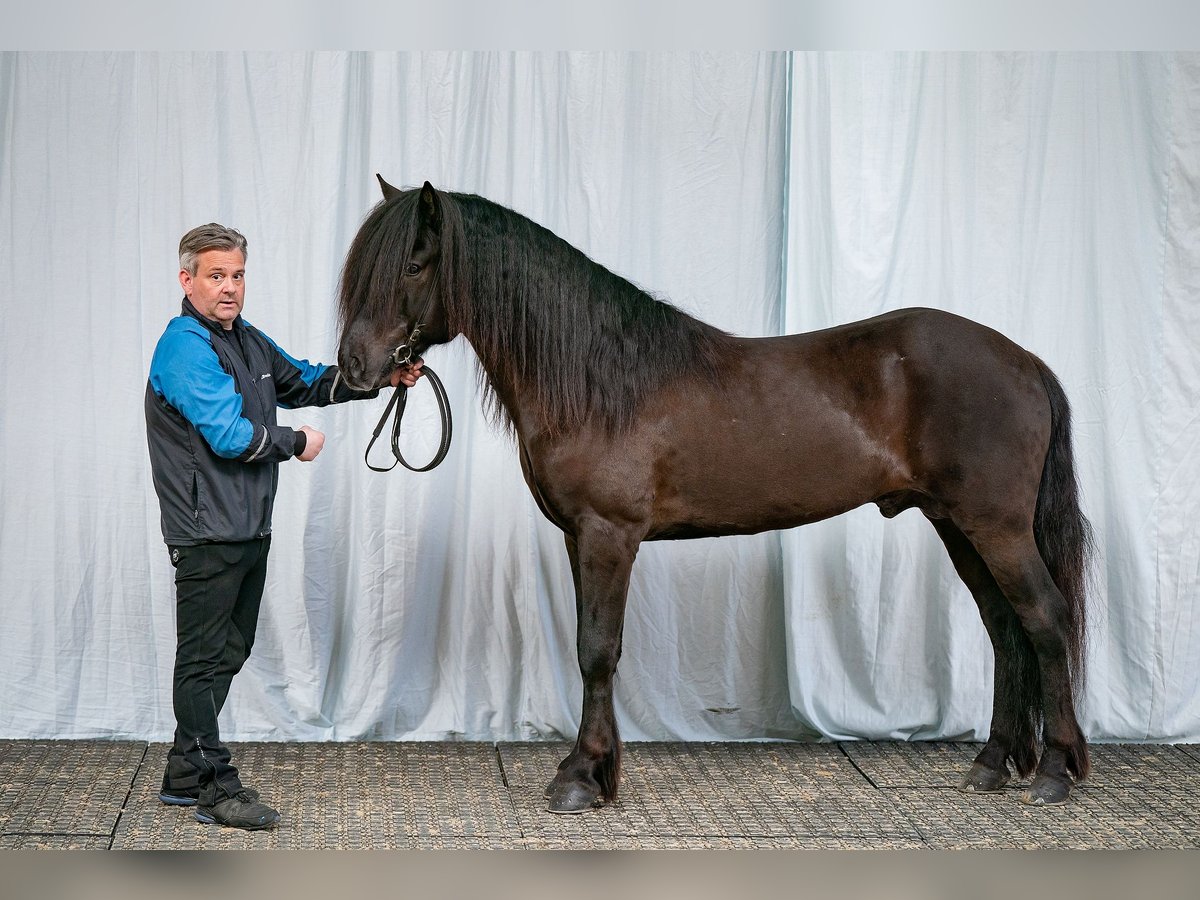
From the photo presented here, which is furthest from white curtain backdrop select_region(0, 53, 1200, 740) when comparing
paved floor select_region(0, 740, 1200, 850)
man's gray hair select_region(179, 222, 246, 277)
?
man's gray hair select_region(179, 222, 246, 277)

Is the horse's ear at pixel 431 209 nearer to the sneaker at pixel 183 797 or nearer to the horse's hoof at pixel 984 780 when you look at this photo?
the sneaker at pixel 183 797

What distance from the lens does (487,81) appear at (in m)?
3.98

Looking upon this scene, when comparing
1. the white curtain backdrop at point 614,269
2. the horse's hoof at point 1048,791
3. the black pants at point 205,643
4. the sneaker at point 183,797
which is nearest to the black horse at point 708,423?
the horse's hoof at point 1048,791

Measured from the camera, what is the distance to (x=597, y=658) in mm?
3180

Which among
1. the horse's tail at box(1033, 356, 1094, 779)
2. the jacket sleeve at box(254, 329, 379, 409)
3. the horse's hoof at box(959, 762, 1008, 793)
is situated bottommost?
the horse's hoof at box(959, 762, 1008, 793)

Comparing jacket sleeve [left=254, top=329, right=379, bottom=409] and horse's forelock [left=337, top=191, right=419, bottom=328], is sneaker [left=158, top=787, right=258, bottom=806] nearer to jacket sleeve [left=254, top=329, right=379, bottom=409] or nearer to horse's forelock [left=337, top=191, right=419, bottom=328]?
jacket sleeve [left=254, top=329, right=379, bottom=409]

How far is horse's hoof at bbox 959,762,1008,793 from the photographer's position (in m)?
3.44

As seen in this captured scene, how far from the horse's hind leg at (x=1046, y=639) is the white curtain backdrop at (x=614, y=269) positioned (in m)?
0.76

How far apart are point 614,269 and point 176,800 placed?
6.92 feet

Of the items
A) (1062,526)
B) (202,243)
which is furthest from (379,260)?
(1062,526)

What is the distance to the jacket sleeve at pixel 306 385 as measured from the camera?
325cm

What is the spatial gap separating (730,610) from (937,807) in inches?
42.3

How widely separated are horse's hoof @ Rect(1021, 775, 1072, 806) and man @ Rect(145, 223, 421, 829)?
203cm

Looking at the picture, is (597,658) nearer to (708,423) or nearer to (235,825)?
(708,423)
